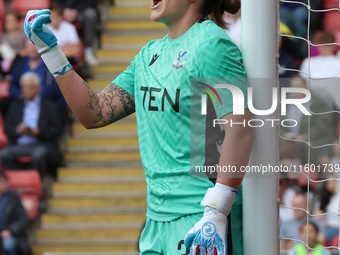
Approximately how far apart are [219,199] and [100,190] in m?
5.28

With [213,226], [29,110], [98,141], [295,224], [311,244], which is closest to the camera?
[213,226]

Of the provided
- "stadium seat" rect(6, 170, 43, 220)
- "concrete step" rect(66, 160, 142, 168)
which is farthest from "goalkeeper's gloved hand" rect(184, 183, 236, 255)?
"concrete step" rect(66, 160, 142, 168)

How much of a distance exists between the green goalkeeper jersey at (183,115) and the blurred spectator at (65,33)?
223 inches

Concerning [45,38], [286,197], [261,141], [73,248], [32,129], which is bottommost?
[73,248]

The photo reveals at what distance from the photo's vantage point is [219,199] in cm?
246

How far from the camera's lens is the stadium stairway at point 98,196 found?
730cm

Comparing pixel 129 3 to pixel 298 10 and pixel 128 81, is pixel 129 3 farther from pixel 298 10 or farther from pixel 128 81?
pixel 128 81

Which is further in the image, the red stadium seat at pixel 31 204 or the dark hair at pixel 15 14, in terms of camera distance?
the dark hair at pixel 15 14

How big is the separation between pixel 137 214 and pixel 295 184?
70.1 inches

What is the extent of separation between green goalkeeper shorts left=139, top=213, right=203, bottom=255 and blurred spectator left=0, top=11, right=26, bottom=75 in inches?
251

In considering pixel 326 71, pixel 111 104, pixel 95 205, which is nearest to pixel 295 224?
pixel 326 71

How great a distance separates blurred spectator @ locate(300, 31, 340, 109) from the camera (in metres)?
5.79

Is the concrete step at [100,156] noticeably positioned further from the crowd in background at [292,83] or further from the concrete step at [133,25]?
the concrete step at [133,25]

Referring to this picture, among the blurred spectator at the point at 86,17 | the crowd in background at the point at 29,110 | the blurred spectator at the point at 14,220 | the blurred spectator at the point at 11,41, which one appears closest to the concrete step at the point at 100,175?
the crowd in background at the point at 29,110
